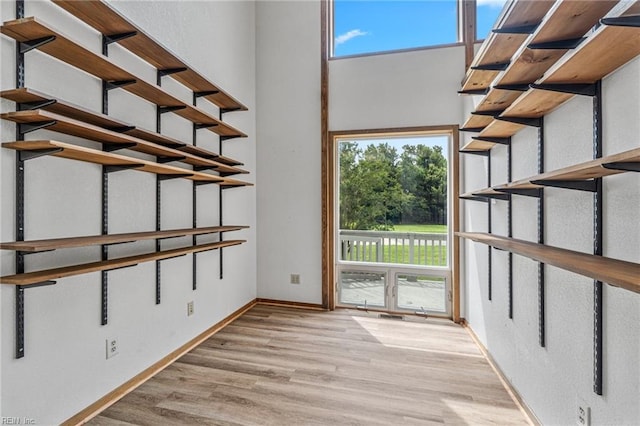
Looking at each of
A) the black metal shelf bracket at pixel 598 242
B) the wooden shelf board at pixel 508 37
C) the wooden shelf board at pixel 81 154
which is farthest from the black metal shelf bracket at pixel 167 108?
the black metal shelf bracket at pixel 598 242

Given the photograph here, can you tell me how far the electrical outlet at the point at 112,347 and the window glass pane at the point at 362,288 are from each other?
2.25m

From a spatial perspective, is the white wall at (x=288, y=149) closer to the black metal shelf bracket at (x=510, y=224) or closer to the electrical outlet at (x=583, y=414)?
the black metal shelf bracket at (x=510, y=224)

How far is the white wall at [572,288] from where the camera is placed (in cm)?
105

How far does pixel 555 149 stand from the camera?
1.50 meters

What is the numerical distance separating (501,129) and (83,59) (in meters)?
2.30

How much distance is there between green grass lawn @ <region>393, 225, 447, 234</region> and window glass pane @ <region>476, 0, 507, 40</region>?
1.93 m

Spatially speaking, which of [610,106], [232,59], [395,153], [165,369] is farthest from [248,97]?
[610,106]

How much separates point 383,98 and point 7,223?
3134 millimetres

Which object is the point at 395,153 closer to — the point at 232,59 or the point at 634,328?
the point at 232,59

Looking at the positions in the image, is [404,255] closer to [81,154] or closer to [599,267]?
[599,267]

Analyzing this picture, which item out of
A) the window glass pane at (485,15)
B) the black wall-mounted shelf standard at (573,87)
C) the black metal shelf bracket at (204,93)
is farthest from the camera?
the window glass pane at (485,15)

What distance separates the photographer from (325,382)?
2092mm

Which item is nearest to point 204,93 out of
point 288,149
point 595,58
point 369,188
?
point 288,149

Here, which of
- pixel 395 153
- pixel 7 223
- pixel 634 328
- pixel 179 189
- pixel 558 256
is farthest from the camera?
pixel 395 153
